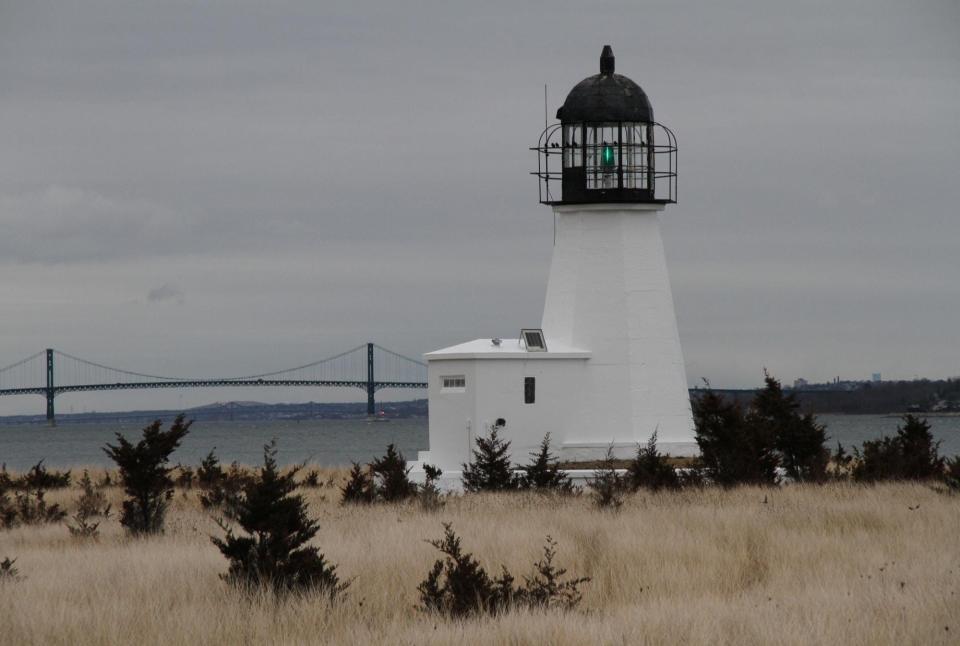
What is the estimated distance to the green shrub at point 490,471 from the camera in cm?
2062

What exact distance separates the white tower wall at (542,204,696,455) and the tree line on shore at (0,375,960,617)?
0.61 m

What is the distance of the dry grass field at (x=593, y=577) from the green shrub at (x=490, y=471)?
445cm

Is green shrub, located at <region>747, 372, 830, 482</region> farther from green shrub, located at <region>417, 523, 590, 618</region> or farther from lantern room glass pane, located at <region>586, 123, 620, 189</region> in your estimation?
green shrub, located at <region>417, 523, 590, 618</region>

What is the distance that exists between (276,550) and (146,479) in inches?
233

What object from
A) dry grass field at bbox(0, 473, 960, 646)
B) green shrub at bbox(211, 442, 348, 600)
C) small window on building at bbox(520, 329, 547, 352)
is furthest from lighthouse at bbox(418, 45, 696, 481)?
green shrub at bbox(211, 442, 348, 600)

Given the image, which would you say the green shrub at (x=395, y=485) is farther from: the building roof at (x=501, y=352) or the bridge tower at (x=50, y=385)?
the bridge tower at (x=50, y=385)

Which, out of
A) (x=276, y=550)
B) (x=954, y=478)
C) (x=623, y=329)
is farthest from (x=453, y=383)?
(x=276, y=550)

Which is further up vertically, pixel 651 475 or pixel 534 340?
pixel 534 340

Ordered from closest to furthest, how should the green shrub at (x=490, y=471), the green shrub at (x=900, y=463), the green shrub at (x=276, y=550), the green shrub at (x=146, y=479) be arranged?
1. the green shrub at (x=276, y=550)
2. the green shrub at (x=146, y=479)
3. the green shrub at (x=900, y=463)
4. the green shrub at (x=490, y=471)

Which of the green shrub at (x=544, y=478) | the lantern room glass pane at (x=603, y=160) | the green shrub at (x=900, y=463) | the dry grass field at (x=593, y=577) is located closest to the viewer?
the dry grass field at (x=593, y=577)

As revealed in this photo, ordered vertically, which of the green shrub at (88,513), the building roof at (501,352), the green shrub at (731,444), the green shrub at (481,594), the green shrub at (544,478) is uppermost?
the building roof at (501,352)

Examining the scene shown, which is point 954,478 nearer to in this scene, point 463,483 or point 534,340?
point 463,483

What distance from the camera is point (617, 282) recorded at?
23.8 m

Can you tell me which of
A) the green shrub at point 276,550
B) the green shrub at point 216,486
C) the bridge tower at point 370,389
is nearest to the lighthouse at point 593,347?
the green shrub at point 216,486
